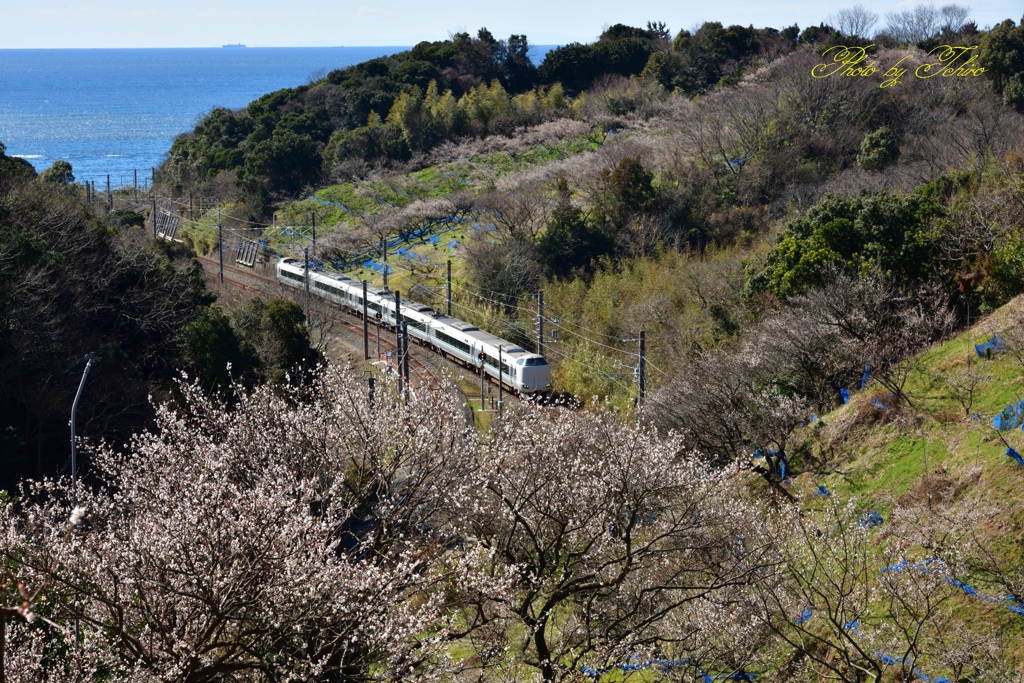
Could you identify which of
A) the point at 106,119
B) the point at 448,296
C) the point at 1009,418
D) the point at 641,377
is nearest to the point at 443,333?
the point at 448,296

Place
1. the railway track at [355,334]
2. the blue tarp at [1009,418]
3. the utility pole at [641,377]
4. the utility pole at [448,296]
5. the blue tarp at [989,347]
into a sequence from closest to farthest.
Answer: the blue tarp at [1009,418] < the blue tarp at [989,347] < the utility pole at [641,377] < the railway track at [355,334] < the utility pole at [448,296]

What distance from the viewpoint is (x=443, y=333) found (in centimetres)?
3097

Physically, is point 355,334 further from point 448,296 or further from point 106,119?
point 106,119

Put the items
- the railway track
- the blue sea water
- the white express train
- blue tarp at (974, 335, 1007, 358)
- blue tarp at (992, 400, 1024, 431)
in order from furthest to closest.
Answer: the blue sea water → the railway track → the white express train → blue tarp at (974, 335, 1007, 358) → blue tarp at (992, 400, 1024, 431)

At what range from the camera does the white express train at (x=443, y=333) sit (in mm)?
27047

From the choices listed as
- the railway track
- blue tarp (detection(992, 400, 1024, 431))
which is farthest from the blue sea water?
blue tarp (detection(992, 400, 1024, 431))

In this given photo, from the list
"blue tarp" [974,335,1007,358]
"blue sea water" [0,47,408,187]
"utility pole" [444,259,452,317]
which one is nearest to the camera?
"blue tarp" [974,335,1007,358]

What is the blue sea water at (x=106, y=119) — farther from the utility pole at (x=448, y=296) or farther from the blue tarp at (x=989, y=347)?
the blue tarp at (x=989, y=347)

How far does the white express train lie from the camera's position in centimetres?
2705

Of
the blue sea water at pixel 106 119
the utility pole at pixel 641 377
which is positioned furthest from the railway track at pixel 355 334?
the blue sea water at pixel 106 119

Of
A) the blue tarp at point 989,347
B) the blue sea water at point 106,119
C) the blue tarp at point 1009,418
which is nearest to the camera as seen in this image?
the blue tarp at point 1009,418

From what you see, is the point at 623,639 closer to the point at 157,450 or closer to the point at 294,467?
the point at 294,467

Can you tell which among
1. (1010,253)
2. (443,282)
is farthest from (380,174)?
(1010,253)

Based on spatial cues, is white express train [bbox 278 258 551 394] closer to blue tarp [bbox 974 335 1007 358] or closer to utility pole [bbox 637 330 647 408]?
utility pole [bbox 637 330 647 408]
